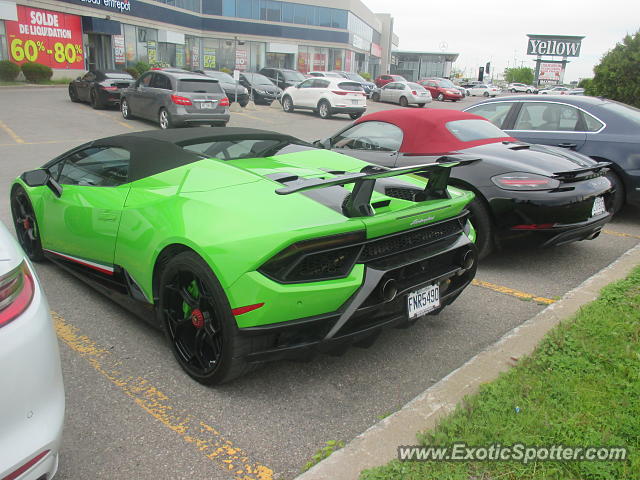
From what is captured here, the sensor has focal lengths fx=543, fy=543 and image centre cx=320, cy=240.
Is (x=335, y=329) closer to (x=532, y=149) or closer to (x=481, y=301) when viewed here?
(x=481, y=301)

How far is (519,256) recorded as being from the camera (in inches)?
218

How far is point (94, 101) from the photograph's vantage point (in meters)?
18.8

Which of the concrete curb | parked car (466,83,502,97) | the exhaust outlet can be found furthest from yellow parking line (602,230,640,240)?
parked car (466,83,502,97)

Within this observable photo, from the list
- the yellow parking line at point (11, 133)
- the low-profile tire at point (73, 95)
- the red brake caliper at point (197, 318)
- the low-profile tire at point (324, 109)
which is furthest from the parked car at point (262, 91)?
the red brake caliper at point (197, 318)

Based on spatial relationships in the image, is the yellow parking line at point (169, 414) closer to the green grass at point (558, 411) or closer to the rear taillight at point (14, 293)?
the green grass at point (558, 411)

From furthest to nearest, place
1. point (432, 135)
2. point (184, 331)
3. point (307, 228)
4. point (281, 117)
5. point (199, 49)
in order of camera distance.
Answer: point (199, 49), point (281, 117), point (432, 135), point (184, 331), point (307, 228)

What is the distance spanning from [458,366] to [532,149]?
2982 mm

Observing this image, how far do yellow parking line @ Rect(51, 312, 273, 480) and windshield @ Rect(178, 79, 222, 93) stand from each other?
475 inches

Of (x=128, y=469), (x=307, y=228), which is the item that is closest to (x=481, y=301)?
(x=307, y=228)

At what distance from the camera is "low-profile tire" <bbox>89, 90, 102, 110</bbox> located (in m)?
18.5

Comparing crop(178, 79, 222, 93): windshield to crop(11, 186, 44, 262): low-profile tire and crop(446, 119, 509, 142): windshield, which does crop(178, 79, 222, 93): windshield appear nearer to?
crop(11, 186, 44, 262): low-profile tire

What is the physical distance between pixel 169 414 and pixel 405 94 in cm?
3057

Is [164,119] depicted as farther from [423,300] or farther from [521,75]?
[521,75]

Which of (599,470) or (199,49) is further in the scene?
(199,49)
